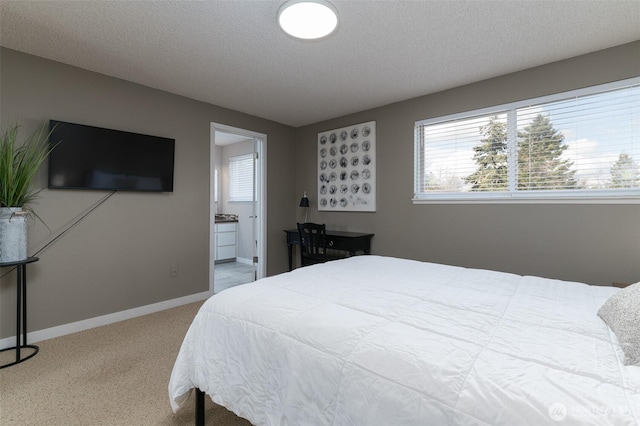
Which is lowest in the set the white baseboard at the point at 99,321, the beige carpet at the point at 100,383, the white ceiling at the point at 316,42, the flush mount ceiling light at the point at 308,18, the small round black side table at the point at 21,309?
the beige carpet at the point at 100,383

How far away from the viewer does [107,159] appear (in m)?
2.85

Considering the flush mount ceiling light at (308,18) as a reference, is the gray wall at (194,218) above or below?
below

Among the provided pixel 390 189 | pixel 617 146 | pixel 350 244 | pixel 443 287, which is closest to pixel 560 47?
pixel 617 146

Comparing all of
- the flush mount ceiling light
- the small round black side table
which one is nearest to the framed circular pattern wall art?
the flush mount ceiling light

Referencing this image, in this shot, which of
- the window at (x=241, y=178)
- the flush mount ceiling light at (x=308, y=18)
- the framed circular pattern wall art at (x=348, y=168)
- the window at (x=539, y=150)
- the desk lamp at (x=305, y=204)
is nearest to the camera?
the flush mount ceiling light at (x=308, y=18)

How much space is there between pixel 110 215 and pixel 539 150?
13.8ft

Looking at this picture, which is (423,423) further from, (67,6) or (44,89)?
(44,89)

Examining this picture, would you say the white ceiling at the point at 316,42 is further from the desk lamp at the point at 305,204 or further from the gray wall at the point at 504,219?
the desk lamp at the point at 305,204

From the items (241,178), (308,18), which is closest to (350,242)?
(308,18)

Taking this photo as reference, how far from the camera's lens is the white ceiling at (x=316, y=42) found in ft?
6.28

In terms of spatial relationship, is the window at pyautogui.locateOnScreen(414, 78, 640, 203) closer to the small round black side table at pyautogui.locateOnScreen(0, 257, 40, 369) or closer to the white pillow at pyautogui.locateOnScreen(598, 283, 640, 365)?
the white pillow at pyautogui.locateOnScreen(598, 283, 640, 365)

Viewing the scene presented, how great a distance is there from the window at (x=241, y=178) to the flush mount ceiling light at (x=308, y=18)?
12.8ft

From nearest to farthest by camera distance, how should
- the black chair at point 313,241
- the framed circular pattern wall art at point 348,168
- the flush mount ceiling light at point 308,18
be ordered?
1. the flush mount ceiling light at point 308,18
2. the black chair at point 313,241
3. the framed circular pattern wall art at point 348,168

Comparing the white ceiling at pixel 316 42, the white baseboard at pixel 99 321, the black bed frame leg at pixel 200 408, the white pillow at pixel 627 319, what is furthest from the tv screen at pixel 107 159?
the white pillow at pixel 627 319
